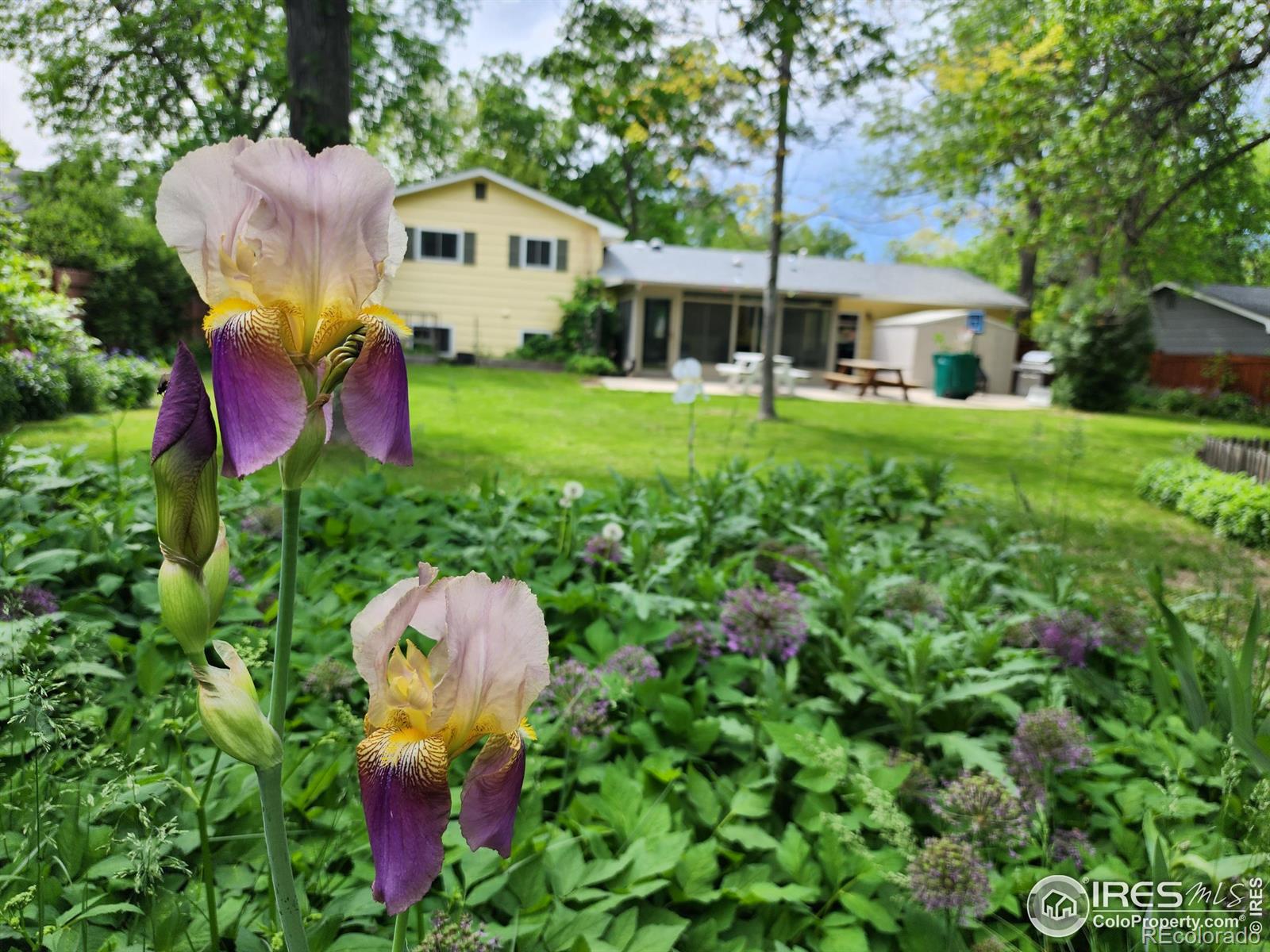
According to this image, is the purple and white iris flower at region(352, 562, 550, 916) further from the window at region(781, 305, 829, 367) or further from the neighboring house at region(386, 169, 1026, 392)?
the window at region(781, 305, 829, 367)

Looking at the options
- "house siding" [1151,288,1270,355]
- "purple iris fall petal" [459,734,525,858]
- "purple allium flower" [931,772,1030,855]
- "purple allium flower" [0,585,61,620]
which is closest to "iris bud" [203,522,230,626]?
"purple iris fall petal" [459,734,525,858]

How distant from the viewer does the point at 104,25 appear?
848 cm

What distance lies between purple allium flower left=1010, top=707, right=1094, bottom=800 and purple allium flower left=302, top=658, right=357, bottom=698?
1.78 metres

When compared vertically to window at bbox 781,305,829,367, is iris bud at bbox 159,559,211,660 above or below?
below

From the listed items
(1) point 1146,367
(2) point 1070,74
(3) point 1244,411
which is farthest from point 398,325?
(1) point 1146,367

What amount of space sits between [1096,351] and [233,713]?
19.6m

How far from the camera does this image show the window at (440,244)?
71.7ft

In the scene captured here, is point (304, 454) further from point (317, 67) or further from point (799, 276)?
point (799, 276)

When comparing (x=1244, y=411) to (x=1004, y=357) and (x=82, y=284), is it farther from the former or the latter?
(x=82, y=284)

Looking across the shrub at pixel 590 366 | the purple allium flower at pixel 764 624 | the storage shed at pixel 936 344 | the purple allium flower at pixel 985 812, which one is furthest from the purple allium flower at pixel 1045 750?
the storage shed at pixel 936 344

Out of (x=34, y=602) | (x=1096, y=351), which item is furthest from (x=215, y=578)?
(x=1096, y=351)

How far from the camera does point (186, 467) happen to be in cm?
67

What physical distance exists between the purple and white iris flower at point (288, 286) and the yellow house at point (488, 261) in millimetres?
21685

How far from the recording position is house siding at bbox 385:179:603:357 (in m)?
21.8
